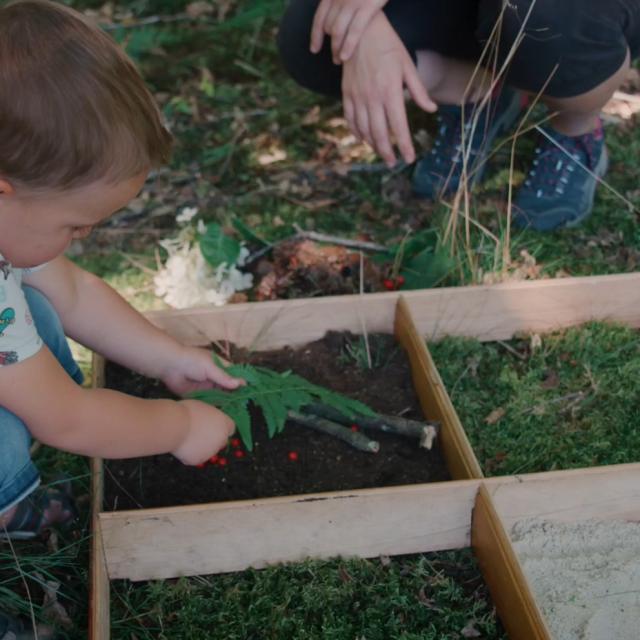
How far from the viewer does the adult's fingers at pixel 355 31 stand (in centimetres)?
215

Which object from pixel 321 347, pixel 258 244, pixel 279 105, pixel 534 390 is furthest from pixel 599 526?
pixel 279 105

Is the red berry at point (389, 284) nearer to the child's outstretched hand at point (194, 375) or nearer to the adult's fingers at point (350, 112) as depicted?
the adult's fingers at point (350, 112)

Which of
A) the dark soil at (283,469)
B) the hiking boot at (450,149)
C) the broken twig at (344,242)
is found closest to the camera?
the dark soil at (283,469)

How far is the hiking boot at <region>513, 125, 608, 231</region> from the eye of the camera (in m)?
2.74

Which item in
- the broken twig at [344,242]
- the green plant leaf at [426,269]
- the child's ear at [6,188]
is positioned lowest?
the broken twig at [344,242]

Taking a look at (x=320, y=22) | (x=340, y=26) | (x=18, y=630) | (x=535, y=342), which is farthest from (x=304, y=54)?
(x=18, y=630)

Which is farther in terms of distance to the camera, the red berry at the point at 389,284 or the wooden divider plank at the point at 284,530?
the red berry at the point at 389,284

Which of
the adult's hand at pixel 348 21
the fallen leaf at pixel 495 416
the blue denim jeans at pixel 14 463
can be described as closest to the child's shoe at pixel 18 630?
the blue denim jeans at pixel 14 463

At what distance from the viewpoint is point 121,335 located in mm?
1948

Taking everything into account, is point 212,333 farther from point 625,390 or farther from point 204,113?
point 204,113

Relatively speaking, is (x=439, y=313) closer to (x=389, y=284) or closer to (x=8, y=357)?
(x=389, y=284)

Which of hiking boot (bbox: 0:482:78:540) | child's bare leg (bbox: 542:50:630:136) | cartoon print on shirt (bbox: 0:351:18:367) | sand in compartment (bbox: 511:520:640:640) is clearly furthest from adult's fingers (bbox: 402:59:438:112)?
hiking boot (bbox: 0:482:78:540)

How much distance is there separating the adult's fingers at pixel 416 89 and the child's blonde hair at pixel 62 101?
866 millimetres

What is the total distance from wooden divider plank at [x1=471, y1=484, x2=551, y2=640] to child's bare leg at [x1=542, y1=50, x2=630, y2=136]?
1338mm
